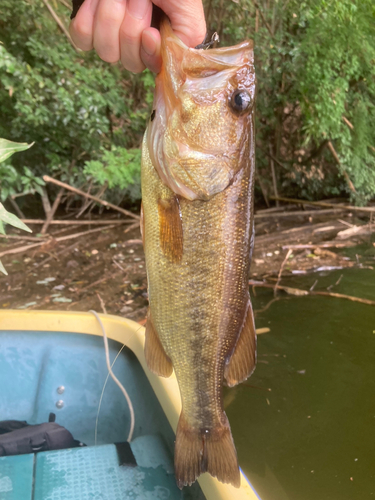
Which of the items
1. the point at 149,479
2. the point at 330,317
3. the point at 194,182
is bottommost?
the point at 330,317

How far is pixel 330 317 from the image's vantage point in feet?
15.0

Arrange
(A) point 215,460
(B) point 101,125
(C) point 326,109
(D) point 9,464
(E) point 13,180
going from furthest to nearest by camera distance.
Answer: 1. (C) point 326,109
2. (B) point 101,125
3. (E) point 13,180
4. (D) point 9,464
5. (A) point 215,460

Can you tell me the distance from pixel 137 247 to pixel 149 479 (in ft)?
14.7

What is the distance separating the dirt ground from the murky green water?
1.18m

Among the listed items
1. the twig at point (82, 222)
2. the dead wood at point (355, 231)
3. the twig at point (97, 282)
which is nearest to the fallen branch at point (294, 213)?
the dead wood at point (355, 231)

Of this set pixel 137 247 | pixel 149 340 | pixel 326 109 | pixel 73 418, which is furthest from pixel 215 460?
pixel 326 109

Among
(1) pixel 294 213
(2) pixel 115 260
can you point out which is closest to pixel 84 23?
(2) pixel 115 260

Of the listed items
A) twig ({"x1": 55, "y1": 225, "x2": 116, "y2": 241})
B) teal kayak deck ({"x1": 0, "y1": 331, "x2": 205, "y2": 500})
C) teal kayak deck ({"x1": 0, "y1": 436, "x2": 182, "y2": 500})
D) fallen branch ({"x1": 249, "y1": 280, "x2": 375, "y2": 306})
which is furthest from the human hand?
twig ({"x1": 55, "y1": 225, "x2": 116, "y2": 241})

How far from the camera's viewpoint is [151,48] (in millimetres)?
1287

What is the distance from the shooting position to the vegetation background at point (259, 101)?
220 inches

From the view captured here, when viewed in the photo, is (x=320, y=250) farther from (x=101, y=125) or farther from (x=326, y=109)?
(x=101, y=125)

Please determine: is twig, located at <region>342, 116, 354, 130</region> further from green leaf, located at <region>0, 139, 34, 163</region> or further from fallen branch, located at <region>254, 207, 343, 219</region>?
green leaf, located at <region>0, 139, 34, 163</region>

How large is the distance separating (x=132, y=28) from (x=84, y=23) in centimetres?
22

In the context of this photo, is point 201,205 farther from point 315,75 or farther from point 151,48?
point 315,75
